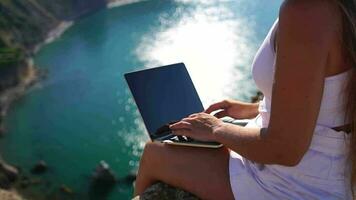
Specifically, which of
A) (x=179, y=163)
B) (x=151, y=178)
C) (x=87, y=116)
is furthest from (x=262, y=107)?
(x=87, y=116)

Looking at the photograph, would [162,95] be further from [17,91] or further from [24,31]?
[24,31]

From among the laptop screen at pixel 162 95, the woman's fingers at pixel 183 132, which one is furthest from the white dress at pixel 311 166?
the laptop screen at pixel 162 95

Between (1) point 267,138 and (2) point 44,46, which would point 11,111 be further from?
(1) point 267,138

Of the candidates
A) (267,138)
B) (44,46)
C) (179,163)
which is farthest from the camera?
(44,46)

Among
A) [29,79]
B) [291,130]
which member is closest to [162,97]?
[291,130]

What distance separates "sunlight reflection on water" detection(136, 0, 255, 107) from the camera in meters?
45.0

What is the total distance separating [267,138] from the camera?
6.86ft

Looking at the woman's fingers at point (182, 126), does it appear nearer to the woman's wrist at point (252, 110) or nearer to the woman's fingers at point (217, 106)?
the woman's fingers at point (217, 106)

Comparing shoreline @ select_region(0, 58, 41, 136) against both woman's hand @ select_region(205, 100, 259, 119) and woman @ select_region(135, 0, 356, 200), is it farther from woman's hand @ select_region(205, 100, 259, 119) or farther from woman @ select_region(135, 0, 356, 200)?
woman @ select_region(135, 0, 356, 200)

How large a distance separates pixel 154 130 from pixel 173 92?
281 millimetres

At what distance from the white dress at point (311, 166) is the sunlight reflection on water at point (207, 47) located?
3894cm

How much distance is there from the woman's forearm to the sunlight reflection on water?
38963 mm

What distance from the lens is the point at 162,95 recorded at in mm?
3055

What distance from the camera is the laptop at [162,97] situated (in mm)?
2936
